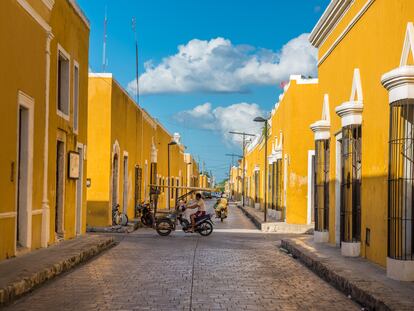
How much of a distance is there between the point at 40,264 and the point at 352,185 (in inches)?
252

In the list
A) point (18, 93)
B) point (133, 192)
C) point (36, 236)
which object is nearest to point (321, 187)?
point (36, 236)

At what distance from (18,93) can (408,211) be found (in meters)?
6.60

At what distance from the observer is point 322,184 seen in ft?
59.5

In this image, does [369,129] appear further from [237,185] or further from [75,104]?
[237,185]

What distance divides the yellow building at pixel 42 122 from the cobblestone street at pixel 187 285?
1.46 meters

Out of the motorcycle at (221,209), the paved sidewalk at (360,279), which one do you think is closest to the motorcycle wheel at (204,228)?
the paved sidewalk at (360,279)

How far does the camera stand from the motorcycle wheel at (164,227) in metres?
22.5

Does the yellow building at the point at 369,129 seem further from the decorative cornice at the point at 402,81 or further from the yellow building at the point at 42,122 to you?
the yellow building at the point at 42,122

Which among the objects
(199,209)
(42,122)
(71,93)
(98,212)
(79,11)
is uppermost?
(79,11)

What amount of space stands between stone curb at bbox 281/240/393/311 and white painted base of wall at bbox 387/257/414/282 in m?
0.68

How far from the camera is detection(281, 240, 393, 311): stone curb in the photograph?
8168 millimetres

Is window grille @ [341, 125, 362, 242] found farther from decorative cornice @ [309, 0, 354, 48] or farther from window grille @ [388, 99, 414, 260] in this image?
window grille @ [388, 99, 414, 260]

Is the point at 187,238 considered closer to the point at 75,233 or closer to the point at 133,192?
the point at 75,233

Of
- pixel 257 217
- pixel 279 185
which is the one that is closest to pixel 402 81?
pixel 279 185
